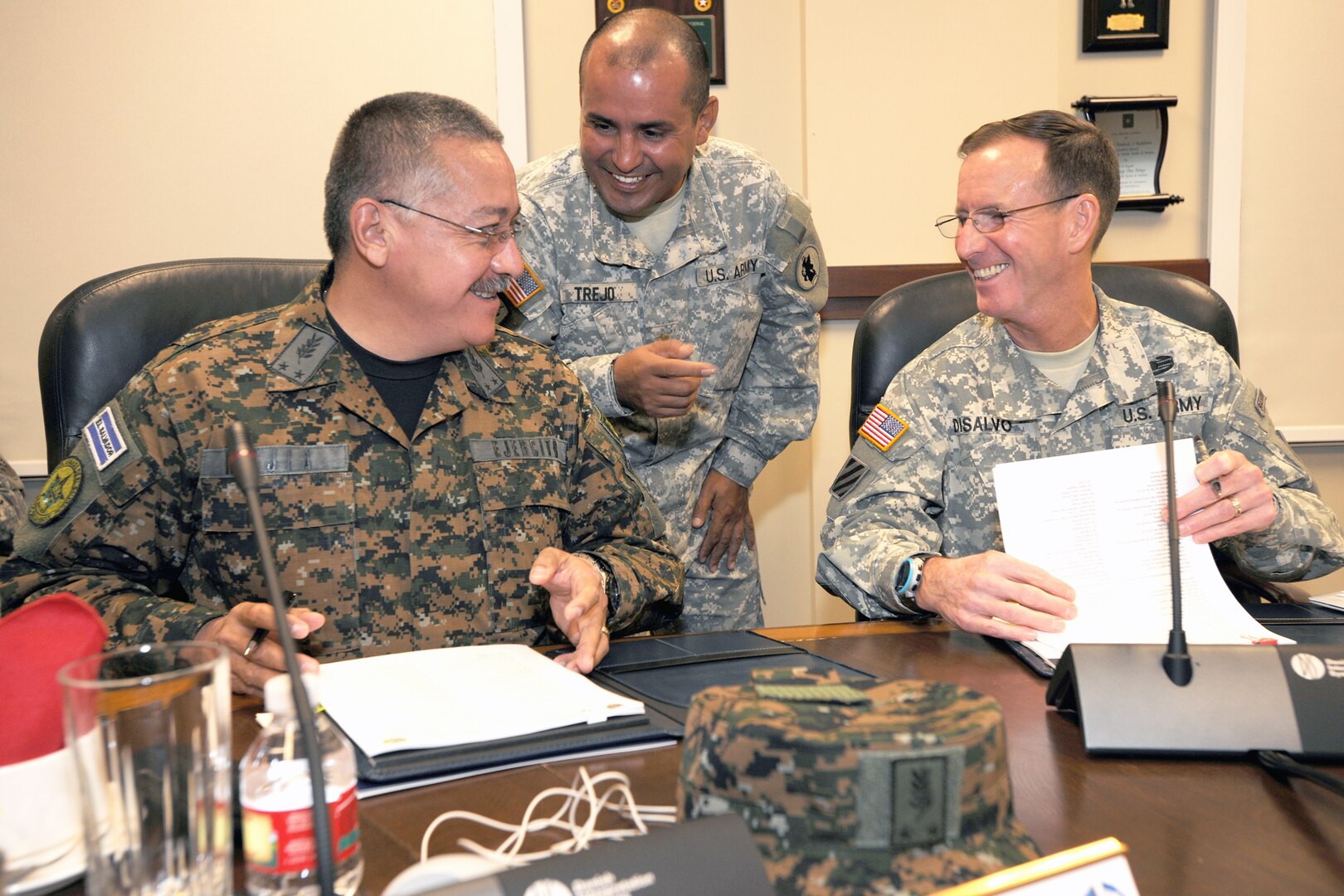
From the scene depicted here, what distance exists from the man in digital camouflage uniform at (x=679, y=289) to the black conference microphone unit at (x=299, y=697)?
1.25 m

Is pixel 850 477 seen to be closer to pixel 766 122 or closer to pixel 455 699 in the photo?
pixel 455 699

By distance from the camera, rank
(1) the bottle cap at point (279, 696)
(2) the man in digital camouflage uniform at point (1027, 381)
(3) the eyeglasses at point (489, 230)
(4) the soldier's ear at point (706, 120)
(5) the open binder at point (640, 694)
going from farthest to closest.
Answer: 1. (4) the soldier's ear at point (706, 120)
2. (2) the man in digital camouflage uniform at point (1027, 381)
3. (3) the eyeglasses at point (489, 230)
4. (5) the open binder at point (640, 694)
5. (1) the bottle cap at point (279, 696)

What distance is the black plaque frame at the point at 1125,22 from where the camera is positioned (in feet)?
10.9

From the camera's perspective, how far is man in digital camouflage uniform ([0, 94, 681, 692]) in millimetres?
1568

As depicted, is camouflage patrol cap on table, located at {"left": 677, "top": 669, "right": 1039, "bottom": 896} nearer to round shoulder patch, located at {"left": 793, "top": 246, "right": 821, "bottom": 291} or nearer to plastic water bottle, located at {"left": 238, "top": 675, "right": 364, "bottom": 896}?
plastic water bottle, located at {"left": 238, "top": 675, "right": 364, "bottom": 896}

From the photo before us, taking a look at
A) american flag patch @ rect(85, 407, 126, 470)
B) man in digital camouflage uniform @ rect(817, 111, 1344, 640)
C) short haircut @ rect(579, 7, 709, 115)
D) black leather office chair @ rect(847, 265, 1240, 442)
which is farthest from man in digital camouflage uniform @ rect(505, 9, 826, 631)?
american flag patch @ rect(85, 407, 126, 470)

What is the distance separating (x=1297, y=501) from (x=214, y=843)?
168 cm

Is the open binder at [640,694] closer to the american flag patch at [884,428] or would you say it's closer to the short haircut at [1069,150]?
the american flag patch at [884,428]

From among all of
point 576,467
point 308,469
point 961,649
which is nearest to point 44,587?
point 308,469

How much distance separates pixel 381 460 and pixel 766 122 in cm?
204

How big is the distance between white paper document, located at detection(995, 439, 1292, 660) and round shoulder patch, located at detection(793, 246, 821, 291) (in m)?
1.20

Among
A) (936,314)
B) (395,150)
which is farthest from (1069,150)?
(395,150)

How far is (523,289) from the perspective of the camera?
2402 mm

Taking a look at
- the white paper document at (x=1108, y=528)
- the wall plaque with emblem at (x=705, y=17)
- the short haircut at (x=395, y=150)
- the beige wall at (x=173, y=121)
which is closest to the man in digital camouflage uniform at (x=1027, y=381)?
the white paper document at (x=1108, y=528)
